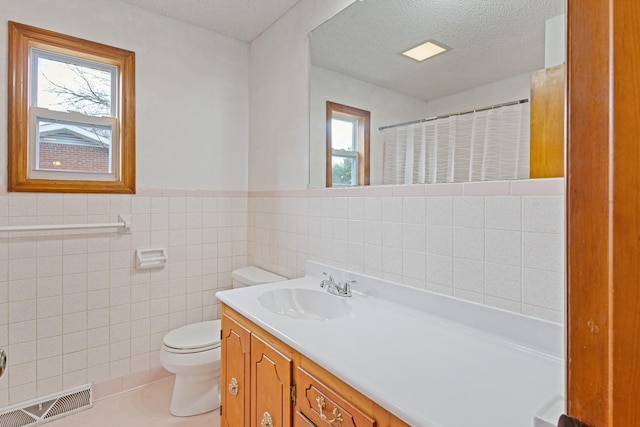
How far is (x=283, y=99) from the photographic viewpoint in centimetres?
214

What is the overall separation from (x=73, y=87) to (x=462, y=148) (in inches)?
89.0

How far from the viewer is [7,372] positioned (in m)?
1.75

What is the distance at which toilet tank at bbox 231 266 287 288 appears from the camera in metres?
2.12

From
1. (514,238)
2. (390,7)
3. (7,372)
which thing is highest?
(390,7)

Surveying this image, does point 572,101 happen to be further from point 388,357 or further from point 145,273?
point 145,273

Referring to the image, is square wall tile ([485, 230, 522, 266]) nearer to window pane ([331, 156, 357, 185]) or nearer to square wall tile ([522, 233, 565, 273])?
square wall tile ([522, 233, 565, 273])

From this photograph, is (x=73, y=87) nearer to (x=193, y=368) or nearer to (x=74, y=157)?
(x=74, y=157)

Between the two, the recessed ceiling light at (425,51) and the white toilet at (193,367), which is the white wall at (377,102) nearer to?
the recessed ceiling light at (425,51)

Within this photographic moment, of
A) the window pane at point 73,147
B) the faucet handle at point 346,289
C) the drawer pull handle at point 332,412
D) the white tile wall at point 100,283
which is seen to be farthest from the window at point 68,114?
the drawer pull handle at point 332,412

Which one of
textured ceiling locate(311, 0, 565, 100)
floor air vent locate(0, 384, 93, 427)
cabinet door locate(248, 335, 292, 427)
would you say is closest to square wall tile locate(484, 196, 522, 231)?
textured ceiling locate(311, 0, 565, 100)

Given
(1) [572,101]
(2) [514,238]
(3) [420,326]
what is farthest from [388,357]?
(1) [572,101]

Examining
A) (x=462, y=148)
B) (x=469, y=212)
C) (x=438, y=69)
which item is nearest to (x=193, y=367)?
(x=469, y=212)

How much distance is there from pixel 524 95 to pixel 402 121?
48 centimetres

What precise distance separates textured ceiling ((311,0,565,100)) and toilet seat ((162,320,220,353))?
1.70 meters
